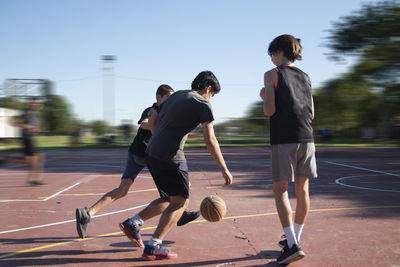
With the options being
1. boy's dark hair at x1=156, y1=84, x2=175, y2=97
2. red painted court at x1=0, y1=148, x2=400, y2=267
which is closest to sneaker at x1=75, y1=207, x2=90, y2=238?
red painted court at x1=0, y1=148, x2=400, y2=267

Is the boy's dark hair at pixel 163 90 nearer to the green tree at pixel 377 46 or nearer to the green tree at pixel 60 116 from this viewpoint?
the green tree at pixel 377 46

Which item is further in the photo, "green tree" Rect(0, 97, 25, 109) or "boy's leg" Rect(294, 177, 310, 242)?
"green tree" Rect(0, 97, 25, 109)

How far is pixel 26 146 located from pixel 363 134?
4739cm

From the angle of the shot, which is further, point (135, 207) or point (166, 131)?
point (135, 207)

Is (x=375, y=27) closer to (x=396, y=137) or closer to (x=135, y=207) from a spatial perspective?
(x=396, y=137)

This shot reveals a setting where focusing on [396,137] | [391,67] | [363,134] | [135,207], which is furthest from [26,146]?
[363,134]

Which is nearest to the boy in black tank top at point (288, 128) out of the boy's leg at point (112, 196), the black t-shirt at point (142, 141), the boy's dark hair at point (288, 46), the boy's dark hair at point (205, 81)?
the boy's dark hair at point (288, 46)

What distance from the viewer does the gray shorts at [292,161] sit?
365 cm

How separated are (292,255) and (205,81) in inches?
75.9

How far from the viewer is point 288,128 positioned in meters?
3.67

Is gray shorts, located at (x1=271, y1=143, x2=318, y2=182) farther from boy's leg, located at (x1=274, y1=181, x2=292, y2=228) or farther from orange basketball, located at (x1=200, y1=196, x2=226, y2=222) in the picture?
orange basketball, located at (x1=200, y1=196, x2=226, y2=222)

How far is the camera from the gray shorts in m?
3.65

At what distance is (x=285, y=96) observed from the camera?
367cm

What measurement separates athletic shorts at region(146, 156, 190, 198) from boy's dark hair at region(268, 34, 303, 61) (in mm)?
1536
